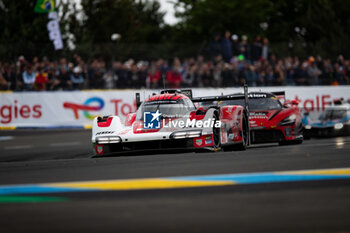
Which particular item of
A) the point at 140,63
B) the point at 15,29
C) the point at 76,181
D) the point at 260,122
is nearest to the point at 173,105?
the point at 260,122

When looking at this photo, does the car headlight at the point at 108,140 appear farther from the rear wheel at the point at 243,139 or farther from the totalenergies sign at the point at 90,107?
the totalenergies sign at the point at 90,107

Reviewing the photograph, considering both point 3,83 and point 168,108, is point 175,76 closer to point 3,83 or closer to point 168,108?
point 3,83

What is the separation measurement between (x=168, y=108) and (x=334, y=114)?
757 centimetres

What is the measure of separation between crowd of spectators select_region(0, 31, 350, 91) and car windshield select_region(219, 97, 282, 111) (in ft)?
20.8

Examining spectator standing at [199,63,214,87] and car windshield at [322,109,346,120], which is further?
spectator standing at [199,63,214,87]

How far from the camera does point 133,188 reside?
5242 millimetres

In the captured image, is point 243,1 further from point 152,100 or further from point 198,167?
point 198,167

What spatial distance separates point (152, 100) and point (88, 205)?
5.65 metres

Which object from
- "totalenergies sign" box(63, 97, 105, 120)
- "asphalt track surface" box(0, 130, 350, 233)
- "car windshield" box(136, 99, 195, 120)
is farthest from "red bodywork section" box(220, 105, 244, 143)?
"totalenergies sign" box(63, 97, 105, 120)

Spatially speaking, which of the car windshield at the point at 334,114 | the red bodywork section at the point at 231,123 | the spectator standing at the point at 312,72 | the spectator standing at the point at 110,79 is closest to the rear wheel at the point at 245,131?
the red bodywork section at the point at 231,123

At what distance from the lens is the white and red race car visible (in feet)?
29.0

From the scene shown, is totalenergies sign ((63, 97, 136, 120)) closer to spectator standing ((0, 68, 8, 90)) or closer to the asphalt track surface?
spectator standing ((0, 68, 8, 90))

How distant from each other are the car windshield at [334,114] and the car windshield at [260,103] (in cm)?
419

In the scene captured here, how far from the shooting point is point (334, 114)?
16.0 meters
